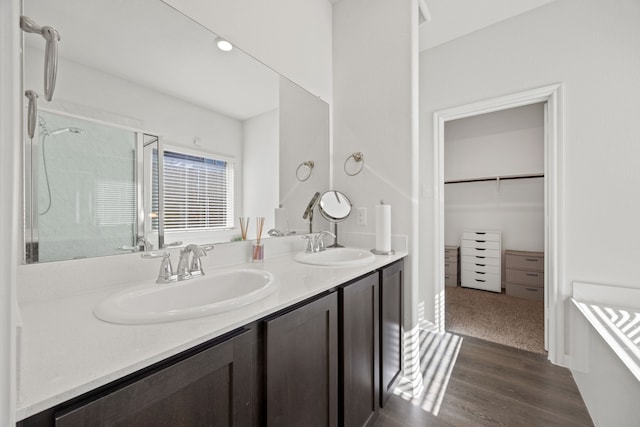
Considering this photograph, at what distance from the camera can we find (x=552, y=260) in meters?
1.92

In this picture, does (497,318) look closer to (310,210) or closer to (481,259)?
(481,259)

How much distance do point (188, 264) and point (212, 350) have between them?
1.66ft

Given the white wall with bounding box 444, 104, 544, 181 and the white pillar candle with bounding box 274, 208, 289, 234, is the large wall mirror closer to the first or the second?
the white pillar candle with bounding box 274, 208, 289, 234

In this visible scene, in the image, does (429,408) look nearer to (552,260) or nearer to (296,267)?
(296,267)

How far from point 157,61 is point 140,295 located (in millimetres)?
920

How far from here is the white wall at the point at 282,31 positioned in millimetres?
1232

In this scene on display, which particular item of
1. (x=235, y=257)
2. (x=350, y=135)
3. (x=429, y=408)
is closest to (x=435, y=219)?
(x=350, y=135)

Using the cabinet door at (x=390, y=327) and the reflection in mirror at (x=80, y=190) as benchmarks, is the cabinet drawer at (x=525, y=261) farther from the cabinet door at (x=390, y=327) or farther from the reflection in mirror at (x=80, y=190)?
the reflection in mirror at (x=80, y=190)

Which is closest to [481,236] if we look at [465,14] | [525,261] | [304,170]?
[525,261]

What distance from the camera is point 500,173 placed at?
3.59 meters

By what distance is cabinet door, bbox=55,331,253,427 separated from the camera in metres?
0.44

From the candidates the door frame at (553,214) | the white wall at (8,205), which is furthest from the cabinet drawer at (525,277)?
the white wall at (8,205)

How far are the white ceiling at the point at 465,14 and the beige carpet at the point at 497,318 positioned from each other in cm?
270

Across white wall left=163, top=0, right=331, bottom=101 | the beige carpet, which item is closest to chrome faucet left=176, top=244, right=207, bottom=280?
white wall left=163, top=0, right=331, bottom=101
